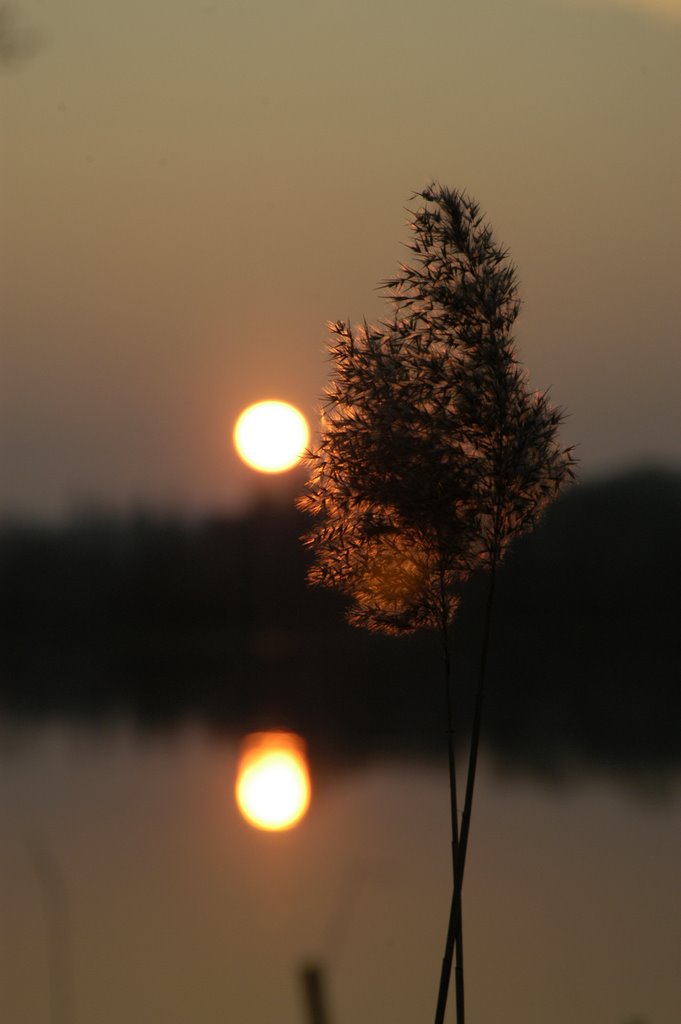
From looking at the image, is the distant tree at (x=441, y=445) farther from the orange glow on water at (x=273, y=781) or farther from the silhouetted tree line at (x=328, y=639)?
the silhouetted tree line at (x=328, y=639)

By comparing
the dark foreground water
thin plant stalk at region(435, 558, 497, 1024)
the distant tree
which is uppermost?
the distant tree

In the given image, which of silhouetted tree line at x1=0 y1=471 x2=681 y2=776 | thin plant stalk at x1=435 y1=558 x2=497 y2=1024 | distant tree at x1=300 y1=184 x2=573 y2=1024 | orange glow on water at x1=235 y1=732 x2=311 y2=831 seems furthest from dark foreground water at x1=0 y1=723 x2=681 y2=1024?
silhouetted tree line at x1=0 y1=471 x2=681 y2=776

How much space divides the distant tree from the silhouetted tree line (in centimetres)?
1808

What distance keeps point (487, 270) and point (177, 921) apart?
826 centimetres

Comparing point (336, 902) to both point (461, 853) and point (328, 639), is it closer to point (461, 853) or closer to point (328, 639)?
point (461, 853)

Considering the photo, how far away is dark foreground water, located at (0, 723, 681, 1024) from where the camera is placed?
832 centimetres

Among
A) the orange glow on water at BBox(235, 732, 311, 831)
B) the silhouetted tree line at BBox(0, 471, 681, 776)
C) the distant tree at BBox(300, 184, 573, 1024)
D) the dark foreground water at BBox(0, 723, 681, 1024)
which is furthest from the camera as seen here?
the silhouetted tree line at BBox(0, 471, 681, 776)

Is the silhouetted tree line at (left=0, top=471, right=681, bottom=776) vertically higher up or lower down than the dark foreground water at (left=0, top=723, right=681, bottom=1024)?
higher up

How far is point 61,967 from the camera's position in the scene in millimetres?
9094

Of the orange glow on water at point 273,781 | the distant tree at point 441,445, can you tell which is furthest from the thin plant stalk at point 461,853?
the orange glow on water at point 273,781

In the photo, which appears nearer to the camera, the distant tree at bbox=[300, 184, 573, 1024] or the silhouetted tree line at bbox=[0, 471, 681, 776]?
the distant tree at bbox=[300, 184, 573, 1024]

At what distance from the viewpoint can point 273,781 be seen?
21172 mm

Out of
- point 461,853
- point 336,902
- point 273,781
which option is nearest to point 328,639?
point 273,781

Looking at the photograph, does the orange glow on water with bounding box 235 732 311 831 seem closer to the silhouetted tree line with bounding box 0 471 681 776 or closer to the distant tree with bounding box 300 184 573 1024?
the silhouetted tree line with bounding box 0 471 681 776
